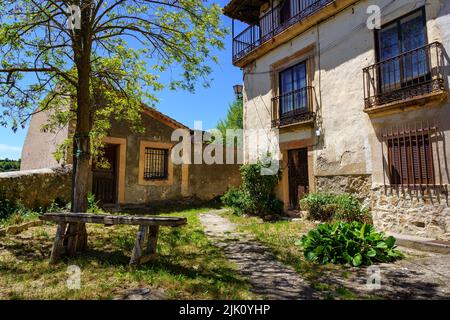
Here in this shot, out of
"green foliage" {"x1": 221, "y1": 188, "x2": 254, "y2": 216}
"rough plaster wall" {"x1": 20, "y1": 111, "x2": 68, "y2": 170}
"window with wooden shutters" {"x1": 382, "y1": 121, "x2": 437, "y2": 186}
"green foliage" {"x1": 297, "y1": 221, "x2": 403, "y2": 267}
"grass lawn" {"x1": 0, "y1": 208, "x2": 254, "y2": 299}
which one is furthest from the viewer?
"rough plaster wall" {"x1": 20, "y1": 111, "x2": 68, "y2": 170}

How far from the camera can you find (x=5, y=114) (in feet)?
18.8

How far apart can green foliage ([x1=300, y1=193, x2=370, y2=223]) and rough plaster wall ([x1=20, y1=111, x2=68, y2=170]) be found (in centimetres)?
870

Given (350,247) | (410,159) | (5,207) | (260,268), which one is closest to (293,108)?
(410,159)

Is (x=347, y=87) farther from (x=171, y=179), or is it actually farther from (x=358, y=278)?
(x=171, y=179)

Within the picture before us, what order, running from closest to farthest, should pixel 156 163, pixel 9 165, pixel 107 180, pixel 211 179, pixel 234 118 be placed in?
pixel 107 180, pixel 156 163, pixel 211 179, pixel 9 165, pixel 234 118

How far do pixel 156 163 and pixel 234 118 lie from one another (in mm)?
18456

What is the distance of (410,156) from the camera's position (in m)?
6.41

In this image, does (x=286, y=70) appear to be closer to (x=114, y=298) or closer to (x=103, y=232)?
(x=103, y=232)

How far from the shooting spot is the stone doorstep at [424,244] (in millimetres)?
5055

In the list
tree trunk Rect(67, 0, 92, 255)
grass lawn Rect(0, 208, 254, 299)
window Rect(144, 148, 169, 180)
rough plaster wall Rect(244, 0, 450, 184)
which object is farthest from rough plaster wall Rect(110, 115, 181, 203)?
tree trunk Rect(67, 0, 92, 255)

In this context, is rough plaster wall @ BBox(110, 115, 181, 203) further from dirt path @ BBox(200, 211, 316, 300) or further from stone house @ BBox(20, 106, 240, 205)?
dirt path @ BBox(200, 211, 316, 300)

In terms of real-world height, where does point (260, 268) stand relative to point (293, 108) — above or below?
below

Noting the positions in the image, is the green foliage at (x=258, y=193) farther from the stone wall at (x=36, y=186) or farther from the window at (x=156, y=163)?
the stone wall at (x=36, y=186)

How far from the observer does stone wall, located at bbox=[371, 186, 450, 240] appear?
5.77 m
